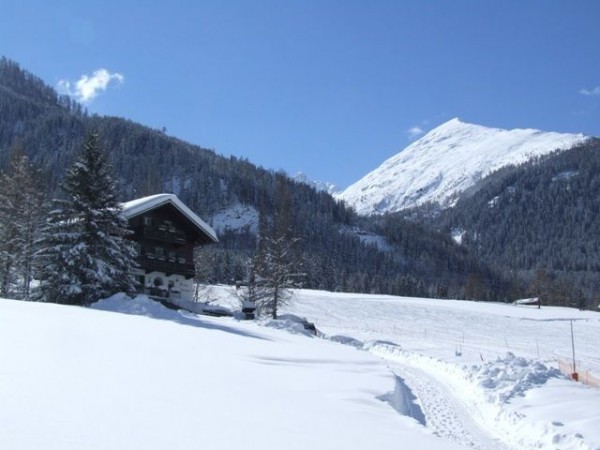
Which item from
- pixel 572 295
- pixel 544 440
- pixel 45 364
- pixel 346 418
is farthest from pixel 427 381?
pixel 572 295

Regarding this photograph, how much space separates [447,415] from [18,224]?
31.0 meters

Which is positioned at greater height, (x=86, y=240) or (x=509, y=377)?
(x=86, y=240)

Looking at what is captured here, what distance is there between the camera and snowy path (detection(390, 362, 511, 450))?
12.5 meters

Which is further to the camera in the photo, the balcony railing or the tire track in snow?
the balcony railing

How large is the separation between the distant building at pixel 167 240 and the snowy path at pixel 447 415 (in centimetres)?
2527

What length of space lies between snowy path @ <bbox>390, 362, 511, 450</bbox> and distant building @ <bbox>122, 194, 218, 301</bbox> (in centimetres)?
2527

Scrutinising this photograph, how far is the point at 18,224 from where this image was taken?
37.4 meters

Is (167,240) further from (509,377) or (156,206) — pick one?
(509,377)

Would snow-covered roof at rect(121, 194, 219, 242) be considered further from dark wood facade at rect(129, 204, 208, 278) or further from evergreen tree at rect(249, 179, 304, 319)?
evergreen tree at rect(249, 179, 304, 319)

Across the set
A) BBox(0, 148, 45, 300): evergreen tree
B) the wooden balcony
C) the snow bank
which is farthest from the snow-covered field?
the wooden balcony

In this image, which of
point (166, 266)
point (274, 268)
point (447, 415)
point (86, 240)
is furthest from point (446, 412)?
point (166, 266)

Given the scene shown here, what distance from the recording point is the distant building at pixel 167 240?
43.9 metres

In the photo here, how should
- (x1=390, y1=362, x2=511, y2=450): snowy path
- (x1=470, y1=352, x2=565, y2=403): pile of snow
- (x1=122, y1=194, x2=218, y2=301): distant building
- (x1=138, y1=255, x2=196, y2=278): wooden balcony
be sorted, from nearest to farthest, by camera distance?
(x1=390, y1=362, x2=511, y2=450): snowy path < (x1=470, y1=352, x2=565, y2=403): pile of snow < (x1=122, y1=194, x2=218, y2=301): distant building < (x1=138, y1=255, x2=196, y2=278): wooden balcony

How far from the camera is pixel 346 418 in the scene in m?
10.5
